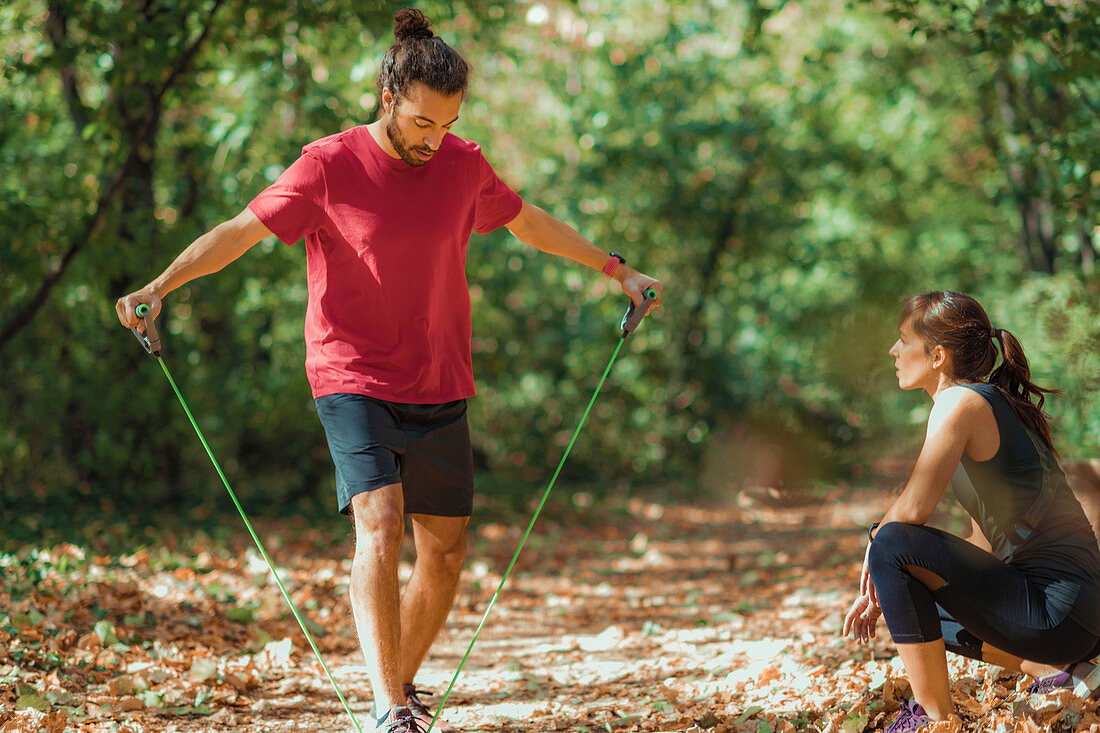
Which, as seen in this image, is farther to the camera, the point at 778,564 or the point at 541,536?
the point at 541,536


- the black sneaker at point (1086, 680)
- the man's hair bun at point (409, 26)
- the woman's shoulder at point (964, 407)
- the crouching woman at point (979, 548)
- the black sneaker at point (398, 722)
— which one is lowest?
the black sneaker at point (1086, 680)

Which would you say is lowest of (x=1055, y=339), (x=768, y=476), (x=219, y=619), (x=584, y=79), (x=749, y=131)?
(x=768, y=476)

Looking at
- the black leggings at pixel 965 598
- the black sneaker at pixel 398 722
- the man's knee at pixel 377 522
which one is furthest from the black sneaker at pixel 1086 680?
the man's knee at pixel 377 522

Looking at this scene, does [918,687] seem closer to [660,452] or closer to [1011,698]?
[1011,698]

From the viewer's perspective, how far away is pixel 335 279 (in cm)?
303

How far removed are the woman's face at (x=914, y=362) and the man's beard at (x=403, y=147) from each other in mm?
1497

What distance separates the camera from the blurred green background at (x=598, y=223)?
637 centimetres

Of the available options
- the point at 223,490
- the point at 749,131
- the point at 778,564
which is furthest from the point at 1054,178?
the point at 223,490

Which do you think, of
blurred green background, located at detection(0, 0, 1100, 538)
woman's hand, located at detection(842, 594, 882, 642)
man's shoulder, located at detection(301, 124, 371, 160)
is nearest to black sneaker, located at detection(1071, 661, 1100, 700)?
woman's hand, located at detection(842, 594, 882, 642)

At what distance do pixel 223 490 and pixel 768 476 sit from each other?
515 cm

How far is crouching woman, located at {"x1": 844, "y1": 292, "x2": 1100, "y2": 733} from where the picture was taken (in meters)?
2.68

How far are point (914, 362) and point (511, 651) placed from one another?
262 centimetres

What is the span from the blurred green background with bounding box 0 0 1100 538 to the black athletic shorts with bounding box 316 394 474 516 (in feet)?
11.0

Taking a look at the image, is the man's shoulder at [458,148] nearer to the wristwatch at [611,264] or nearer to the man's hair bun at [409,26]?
the man's hair bun at [409,26]
